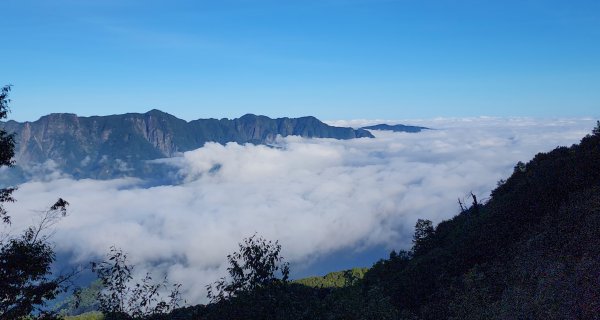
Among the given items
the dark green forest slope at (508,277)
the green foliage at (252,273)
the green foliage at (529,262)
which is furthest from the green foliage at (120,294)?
the green foliage at (529,262)

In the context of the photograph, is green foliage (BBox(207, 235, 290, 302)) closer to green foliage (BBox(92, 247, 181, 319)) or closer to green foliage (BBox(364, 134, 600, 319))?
green foliage (BBox(92, 247, 181, 319))

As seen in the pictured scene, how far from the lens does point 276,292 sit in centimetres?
1967

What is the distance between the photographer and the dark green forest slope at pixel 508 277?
19344 millimetres

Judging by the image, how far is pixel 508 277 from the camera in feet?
100

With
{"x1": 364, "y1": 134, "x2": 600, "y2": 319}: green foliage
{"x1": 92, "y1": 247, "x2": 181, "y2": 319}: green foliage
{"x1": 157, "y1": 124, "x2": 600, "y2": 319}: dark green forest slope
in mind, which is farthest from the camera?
{"x1": 364, "y1": 134, "x2": 600, "y2": 319}: green foliage

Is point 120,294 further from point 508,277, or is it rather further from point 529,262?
point 529,262

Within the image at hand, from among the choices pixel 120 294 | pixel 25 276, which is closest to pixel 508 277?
pixel 120 294

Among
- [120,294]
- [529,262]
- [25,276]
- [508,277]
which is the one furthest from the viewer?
[508,277]

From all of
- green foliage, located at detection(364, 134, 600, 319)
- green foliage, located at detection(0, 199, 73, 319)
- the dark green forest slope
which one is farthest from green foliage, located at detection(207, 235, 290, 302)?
green foliage, located at detection(364, 134, 600, 319)

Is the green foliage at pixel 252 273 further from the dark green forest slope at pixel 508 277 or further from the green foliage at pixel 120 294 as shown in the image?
the green foliage at pixel 120 294

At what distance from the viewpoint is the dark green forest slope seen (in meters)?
19.3

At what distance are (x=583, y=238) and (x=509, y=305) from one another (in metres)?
9.34

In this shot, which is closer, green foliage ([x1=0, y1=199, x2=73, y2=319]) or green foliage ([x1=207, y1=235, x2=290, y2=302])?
green foliage ([x1=0, y1=199, x2=73, y2=319])

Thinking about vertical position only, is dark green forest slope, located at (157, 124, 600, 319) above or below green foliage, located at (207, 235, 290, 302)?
below
